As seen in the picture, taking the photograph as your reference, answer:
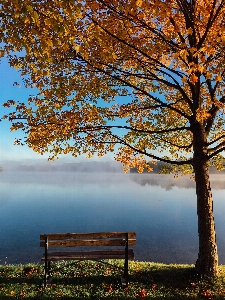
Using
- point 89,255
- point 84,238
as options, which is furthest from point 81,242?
point 89,255

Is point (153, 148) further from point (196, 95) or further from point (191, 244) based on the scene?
point (191, 244)

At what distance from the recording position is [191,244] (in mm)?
24531

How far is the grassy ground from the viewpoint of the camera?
805 centimetres

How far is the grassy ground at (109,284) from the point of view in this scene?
8.05 meters

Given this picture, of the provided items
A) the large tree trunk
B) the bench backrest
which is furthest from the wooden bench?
the large tree trunk

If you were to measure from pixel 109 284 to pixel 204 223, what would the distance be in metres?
3.70

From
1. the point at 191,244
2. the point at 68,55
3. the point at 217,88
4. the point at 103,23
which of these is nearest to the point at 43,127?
the point at 68,55

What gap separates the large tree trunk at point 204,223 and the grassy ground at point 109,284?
40cm

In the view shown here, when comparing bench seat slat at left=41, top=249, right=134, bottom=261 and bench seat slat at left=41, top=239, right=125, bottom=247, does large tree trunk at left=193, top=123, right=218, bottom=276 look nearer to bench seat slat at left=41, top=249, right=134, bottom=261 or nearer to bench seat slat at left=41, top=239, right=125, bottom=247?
bench seat slat at left=41, top=249, right=134, bottom=261

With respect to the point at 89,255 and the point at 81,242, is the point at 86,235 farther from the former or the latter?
the point at 89,255

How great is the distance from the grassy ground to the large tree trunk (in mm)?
399

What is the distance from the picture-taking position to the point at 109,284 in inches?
350

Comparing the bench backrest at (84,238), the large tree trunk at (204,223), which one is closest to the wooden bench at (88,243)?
the bench backrest at (84,238)

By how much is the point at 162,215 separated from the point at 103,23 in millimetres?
34319
